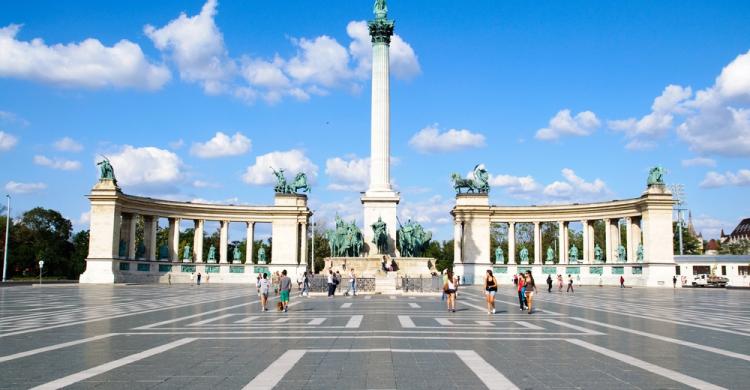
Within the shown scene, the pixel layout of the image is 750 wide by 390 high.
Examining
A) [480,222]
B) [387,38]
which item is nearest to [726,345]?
[387,38]

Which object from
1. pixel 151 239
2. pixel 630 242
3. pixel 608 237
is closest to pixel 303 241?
pixel 151 239

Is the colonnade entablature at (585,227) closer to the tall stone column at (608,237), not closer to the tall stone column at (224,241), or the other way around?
the tall stone column at (608,237)

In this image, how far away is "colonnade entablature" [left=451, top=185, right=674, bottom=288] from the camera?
76125 mm

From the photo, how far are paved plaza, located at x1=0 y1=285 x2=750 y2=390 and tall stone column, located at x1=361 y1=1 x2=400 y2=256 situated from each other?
39458 mm

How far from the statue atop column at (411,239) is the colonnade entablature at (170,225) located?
86.2 ft

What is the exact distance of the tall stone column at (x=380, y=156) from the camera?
66.7 m

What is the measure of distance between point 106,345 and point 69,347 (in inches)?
32.8

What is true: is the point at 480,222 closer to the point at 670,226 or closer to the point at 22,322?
the point at 670,226

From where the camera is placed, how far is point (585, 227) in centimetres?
8688

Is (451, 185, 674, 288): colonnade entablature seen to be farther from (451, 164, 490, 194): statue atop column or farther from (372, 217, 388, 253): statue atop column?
(372, 217, 388, 253): statue atop column

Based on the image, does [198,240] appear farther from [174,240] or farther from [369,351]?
[369,351]

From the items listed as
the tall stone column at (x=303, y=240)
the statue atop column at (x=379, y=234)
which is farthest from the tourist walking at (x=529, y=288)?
the tall stone column at (x=303, y=240)

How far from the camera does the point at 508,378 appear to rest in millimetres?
11867

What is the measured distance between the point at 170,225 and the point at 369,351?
247 feet
